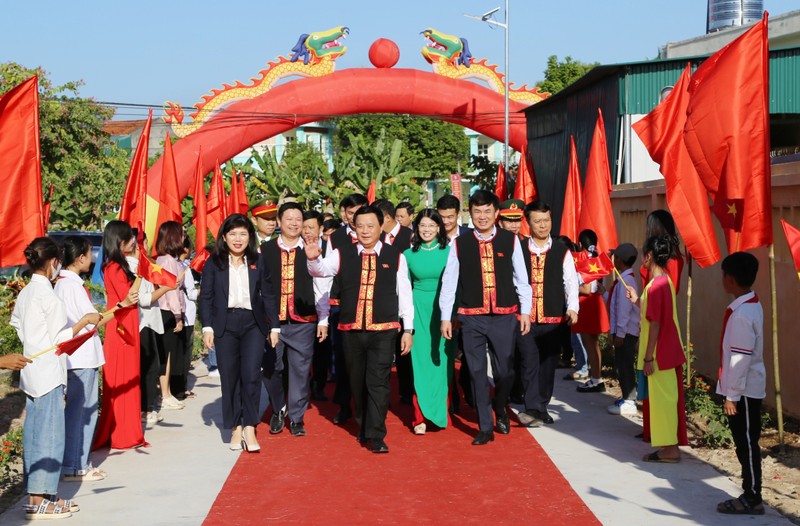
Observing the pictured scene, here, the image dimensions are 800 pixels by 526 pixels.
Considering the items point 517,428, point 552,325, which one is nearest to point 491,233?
point 552,325

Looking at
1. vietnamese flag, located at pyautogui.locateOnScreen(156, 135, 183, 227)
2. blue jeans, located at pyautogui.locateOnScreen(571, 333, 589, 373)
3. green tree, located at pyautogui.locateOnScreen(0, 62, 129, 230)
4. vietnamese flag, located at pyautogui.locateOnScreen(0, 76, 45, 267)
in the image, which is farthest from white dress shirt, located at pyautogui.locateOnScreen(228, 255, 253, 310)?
green tree, located at pyautogui.locateOnScreen(0, 62, 129, 230)

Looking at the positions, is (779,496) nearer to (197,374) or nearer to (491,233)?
(491,233)

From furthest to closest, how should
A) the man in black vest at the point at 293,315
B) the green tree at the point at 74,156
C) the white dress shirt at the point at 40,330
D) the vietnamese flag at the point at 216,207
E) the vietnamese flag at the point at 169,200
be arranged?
the green tree at the point at 74,156 < the vietnamese flag at the point at 216,207 < the vietnamese flag at the point at 169,200 < the man in black vest at the point at 293,315 < the white dress shirt at the point at 40,330

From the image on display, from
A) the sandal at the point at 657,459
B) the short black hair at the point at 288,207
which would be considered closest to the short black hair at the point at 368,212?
the short black hair at the point at 288,207

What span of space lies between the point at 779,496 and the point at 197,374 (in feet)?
24.6

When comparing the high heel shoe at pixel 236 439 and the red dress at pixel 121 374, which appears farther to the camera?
the high heel shoe at pixel 236 439

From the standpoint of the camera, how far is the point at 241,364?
320 inches

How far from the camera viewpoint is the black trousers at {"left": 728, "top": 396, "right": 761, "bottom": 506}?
242 inches

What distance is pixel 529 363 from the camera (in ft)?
29.5

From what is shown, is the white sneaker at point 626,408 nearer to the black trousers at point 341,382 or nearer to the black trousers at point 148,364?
the black trousers at point 341,382

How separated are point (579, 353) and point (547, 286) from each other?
268 centimetres

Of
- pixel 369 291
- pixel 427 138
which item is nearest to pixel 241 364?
pixel 369 291

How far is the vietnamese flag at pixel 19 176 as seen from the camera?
6.99m

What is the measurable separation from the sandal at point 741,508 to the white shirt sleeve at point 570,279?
3.06 m
